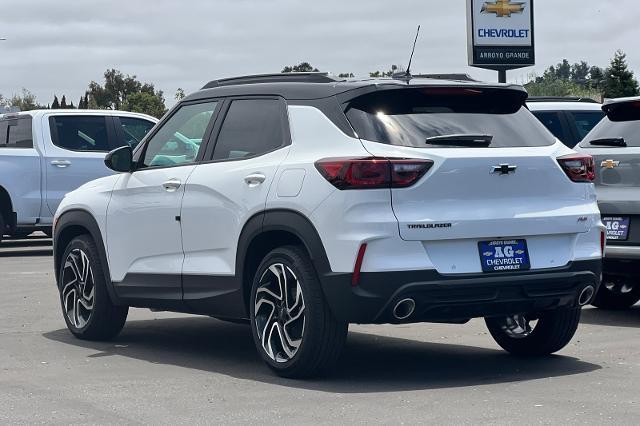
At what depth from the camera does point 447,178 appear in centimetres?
784

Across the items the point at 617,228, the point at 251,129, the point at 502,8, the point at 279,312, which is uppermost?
the point at 502,8

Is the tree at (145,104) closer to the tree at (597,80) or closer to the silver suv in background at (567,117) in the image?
the tree at (597,80)

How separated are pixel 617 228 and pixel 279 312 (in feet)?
12.1

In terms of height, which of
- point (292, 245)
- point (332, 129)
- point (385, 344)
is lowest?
point (385, 344)

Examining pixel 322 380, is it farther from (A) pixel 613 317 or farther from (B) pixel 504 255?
(A) pixel 613 317

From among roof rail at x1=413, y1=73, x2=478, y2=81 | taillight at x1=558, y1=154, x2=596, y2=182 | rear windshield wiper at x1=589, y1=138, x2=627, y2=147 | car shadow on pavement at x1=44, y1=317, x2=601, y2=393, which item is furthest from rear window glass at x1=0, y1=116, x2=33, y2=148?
taillight at x1=558, y1=154, x2=596, y2=182

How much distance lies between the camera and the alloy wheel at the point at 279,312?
26.5 ft

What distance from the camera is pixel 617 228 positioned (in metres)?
10.8

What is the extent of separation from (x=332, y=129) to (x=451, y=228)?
93cm

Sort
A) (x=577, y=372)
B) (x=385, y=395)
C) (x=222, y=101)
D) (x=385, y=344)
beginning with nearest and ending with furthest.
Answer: (x=385, y=395), (x=577, y=372), (x=222, y=101), (x=385, y=344)

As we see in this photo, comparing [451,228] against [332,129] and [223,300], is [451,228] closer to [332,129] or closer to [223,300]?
[332,129]

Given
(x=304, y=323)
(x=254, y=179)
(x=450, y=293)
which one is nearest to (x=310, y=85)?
(x=254, y=179)

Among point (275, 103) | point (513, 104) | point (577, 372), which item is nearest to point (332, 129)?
point (275, 103)

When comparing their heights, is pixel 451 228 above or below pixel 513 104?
below
